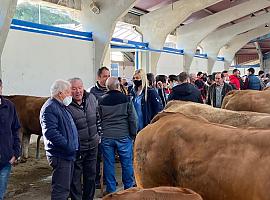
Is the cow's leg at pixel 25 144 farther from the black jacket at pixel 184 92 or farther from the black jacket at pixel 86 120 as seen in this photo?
the black jacket at pixel 86 120

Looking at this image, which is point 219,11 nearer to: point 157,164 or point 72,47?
point 72,47

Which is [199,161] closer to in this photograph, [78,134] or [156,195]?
[156,195]

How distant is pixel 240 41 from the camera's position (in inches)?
1062

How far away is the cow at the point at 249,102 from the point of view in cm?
675

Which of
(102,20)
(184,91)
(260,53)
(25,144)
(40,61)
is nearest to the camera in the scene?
(184,91)

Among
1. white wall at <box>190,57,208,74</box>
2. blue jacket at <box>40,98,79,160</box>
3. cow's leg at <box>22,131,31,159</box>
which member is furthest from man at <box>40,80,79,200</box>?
white wall at <box>190,57,208,74</box>

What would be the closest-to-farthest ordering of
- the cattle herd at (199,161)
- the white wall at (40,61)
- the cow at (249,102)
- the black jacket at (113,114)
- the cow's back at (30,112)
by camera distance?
the cattle herd at (199,161) → the black jacket at (113,114) → the cow at (249,102) → the cow's back at (30,112) → the white wall at (40,61)

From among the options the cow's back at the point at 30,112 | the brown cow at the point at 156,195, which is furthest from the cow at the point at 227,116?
the cow's back at the point at 30,112

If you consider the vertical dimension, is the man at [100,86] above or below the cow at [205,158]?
above

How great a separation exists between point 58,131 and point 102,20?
28.5 feet

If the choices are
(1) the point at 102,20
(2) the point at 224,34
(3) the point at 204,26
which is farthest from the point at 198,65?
(1) the point at 102,20

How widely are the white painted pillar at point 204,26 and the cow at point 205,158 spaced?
16319 mm

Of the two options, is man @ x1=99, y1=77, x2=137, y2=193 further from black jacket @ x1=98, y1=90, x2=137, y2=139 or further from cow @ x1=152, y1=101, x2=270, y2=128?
cow @ x1=152, y1=101, x2=270, y2=128

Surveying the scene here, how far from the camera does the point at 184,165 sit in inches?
131
